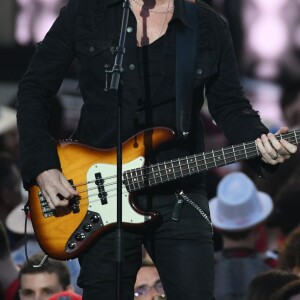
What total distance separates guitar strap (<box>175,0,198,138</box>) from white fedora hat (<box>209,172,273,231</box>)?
362cm

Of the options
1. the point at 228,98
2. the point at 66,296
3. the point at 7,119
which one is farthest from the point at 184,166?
the point at 7,119

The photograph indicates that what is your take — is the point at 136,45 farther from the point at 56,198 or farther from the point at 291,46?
the point at 291,46

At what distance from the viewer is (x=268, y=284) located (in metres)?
6.86

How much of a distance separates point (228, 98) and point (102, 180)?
703 mm

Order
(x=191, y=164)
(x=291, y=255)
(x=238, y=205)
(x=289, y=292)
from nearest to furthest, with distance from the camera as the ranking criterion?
(x=191, y=164) < (x=289, y=292) < (x=291, y=255) < (x=238, y=205)

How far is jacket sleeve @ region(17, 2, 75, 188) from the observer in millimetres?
5391

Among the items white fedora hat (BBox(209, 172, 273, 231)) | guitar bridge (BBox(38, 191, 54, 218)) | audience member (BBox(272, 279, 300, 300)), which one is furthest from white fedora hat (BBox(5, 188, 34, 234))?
guitar bridge (BBox(38, 191, 54, 218))

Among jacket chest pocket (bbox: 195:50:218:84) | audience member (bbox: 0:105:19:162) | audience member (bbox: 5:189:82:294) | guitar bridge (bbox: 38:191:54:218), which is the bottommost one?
guitar bridge (bbox: 38:191:54:218)

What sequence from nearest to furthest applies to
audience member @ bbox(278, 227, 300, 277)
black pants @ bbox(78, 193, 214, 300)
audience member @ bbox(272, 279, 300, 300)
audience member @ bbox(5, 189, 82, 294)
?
black pants @ bbox(78, 193, 214, 300) < audience member @ bbox(272, 279, 300, 300) < audience member @ bbox(278, 227, 300, 277) < audience member @ bbox(5, 189, 82, 294)

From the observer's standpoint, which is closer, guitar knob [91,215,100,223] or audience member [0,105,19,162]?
guitar knob [91,215,100,223]

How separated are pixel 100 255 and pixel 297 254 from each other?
2774mm

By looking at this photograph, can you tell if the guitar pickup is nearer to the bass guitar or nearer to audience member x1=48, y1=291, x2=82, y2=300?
the bass guitar

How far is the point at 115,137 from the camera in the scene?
540cm

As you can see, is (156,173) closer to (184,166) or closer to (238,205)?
(184,166)
